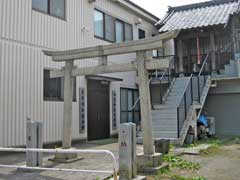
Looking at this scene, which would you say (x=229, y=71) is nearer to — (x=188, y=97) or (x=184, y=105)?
(x=188, y=97)

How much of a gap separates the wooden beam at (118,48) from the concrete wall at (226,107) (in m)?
9.13

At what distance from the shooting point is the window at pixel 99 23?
1403cm

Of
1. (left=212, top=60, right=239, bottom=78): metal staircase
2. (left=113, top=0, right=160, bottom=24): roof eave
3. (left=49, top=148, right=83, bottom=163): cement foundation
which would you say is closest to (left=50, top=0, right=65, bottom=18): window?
(left=113, top=0, right=160, bottom=24): roof eave

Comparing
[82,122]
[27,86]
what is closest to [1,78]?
[27,86]

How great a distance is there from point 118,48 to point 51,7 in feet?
15.8

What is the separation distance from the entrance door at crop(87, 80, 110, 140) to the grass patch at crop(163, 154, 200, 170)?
511 cm

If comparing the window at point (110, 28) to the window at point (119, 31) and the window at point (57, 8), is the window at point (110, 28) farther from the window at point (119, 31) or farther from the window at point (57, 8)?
the window at point (57, 8)

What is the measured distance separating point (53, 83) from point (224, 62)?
31.5ft

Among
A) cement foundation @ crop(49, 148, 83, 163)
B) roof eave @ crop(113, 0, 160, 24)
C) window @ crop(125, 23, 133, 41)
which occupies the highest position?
roof eave @ crop(113, 0, 160, 24)

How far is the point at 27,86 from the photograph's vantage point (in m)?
10.1

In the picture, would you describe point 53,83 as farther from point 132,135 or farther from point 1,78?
point 132,135

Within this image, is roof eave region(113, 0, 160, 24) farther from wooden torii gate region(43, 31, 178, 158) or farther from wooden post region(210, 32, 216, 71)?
wooden torii gate region(43, 31, 178, 158)

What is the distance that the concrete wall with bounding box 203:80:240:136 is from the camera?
50.0ft

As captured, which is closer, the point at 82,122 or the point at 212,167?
the point at 212,167
